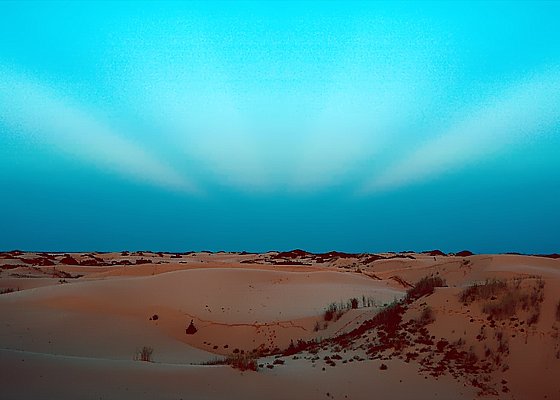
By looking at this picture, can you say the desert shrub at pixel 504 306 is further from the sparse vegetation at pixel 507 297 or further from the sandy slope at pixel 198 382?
the sandy slope at pixel 198 382

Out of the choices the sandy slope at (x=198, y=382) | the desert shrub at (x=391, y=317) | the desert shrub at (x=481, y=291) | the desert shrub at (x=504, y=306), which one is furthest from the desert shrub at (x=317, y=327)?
the sandy slope at (x=198, y=382)

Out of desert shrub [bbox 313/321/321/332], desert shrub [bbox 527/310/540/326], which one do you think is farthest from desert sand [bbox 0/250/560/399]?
desert shrub [bbox 313/321/321/332]

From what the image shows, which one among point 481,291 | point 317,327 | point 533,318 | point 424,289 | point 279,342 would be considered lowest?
point 279,342

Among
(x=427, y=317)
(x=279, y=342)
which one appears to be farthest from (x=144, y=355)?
(x=427, y=317)

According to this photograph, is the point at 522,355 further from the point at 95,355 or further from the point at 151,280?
the point at 151,280

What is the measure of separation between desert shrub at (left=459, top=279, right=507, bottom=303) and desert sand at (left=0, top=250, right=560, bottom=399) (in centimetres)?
3

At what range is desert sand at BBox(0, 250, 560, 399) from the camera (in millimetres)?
9508

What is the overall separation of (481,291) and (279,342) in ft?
22.3

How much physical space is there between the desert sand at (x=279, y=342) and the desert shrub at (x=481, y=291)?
0.03m

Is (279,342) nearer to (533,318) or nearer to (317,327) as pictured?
(317,327)

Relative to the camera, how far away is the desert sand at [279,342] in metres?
9.51

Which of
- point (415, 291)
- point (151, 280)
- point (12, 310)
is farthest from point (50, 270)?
point (415, 291)

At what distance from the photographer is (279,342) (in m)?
17.5

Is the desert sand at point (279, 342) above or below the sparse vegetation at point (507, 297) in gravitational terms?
below
